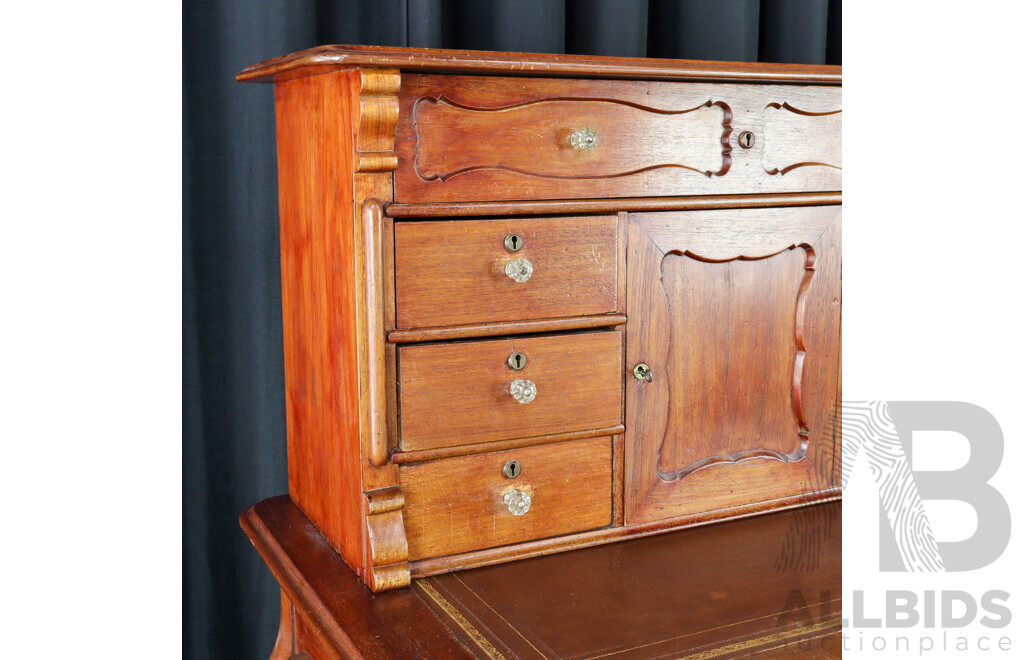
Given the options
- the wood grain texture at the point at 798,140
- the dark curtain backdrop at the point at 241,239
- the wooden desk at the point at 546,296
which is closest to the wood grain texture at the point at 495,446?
the wooden desk at the point at 546,296

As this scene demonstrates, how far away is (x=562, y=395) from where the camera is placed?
3.70 feet

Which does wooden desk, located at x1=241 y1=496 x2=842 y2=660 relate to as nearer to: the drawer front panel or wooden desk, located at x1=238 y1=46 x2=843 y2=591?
wooden desk, located at x1=238 y1=46 x2=843 y2=591

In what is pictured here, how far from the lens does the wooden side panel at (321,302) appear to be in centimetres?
103

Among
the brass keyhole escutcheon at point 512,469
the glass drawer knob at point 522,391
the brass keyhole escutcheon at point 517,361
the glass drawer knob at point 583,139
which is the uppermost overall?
the glass drawer knob at point 583,139

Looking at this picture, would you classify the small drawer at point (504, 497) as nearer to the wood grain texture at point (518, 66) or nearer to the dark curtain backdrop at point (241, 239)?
the wood grain texture at point (518, 66)

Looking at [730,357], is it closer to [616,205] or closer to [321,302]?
[616,205]

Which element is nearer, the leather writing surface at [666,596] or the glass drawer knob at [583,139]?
the leather writing surface at [666,596]

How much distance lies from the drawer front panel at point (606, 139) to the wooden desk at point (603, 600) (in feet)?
1.50

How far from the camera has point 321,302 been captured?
3.68 feet

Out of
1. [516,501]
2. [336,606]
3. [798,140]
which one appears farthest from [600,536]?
[798,140]
